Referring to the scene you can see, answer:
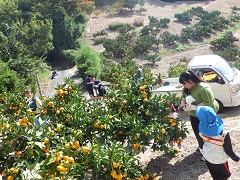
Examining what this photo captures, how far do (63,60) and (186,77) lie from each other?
22.2m

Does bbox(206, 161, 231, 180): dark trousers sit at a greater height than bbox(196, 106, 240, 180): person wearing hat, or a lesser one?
lesser

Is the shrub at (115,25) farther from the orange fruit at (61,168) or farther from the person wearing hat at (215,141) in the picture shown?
the orange fruit at (61,168)

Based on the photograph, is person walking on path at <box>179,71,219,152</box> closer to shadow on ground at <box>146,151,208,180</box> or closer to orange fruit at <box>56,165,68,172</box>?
shadow on ground at <box>146,151,208,180</box>

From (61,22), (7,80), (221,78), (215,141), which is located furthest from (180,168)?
(61,22)

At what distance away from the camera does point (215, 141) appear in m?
3.54

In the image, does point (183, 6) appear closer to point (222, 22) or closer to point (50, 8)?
→ point (222, 22)

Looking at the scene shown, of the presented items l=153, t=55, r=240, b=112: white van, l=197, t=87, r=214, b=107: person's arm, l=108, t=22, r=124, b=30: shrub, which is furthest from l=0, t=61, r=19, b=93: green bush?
l=108, t=22, r=124, b=30: shrub

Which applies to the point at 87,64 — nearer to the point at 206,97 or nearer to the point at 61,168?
the point at 206,97

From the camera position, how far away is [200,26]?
30750mm

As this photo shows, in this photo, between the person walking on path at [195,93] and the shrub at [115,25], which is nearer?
the person walking on path at [195,93]

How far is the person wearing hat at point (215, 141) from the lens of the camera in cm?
344

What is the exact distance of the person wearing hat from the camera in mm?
3436

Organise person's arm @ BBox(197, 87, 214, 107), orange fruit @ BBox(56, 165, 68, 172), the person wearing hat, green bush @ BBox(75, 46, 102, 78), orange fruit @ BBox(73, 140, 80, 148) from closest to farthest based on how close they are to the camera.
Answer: orange fruit @ BBox(56, 165, 68, 172) → the person wearing hat → orange fruit @ BBox(73, 140, 80, 148) → person's arm @ BBox(197, 87, 214, 107) → green bush @ BBox(75, 46, 102, 78)

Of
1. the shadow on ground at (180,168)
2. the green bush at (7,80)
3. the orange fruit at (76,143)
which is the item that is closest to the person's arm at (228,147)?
the shadow on ground at (180,168)
